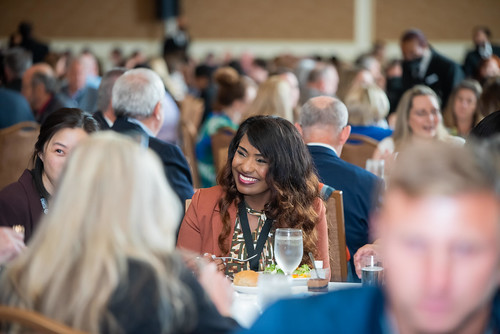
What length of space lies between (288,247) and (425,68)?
553 centimetres

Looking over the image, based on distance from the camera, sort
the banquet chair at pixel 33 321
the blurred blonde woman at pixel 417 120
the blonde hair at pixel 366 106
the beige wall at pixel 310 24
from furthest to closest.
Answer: the beige wall at pixel 310 24, the blonde hair at pixel 366 106, the blurred blonde woman at pixel 417 120, the banquet chair at pixel 33 321

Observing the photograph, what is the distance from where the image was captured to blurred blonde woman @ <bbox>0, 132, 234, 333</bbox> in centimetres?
143

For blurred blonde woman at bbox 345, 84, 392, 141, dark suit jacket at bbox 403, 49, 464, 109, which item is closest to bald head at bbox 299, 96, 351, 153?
blurred blonde woman at bbox 345, 84, 392, 141

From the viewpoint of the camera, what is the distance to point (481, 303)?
1.11 meters

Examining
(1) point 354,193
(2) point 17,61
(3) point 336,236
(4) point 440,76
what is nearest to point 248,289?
(3) point 336,236

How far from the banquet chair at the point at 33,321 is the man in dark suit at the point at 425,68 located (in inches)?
257

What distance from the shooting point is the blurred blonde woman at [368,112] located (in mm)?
5219

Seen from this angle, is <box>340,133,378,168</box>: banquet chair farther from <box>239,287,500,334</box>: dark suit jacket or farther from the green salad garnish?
<box>239,287,500,334</box>: dark suit jacket

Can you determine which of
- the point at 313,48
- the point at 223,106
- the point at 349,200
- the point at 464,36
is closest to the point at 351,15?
the point at 313,48

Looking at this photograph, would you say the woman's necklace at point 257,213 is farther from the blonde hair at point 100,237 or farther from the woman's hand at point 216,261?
the blonde hair at point 100,237

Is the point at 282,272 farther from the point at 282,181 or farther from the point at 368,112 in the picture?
the point at 368,112

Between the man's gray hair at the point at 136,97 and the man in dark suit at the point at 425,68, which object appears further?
the man in dark suit at the point at 425,68

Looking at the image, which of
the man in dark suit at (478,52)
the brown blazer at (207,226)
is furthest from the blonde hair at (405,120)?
the man in dark suit at (478,52)

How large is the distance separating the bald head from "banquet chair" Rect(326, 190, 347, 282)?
984 mm
